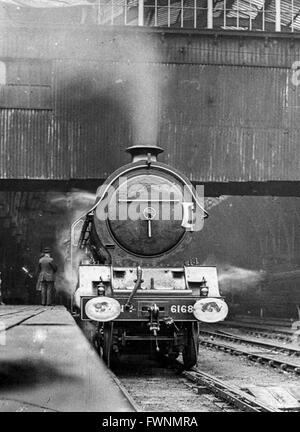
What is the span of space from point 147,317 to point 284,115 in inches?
321

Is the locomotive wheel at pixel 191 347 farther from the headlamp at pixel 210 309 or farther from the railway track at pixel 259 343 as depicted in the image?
the railway track at pixel 259 343

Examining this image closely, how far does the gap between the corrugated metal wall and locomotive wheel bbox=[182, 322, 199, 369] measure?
6.61 meters

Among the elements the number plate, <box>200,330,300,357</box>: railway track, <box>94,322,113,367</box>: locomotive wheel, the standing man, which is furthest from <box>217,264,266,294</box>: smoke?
the number plate

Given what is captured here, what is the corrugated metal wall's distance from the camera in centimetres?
1356

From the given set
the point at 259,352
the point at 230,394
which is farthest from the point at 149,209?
the point at 259,352

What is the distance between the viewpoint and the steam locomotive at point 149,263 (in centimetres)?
707

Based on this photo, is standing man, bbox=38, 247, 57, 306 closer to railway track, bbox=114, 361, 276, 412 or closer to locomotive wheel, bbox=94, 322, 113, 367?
railway track, bbox=114, 361, 276, 412

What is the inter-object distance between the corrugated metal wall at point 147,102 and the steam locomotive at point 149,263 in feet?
18.9

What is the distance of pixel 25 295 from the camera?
21875mm

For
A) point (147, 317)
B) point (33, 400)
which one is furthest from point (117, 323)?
point (33, 400)

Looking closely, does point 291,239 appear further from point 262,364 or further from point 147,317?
point 147,317

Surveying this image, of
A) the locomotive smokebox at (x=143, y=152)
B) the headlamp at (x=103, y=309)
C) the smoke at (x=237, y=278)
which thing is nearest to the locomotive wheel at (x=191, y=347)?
the headlamp at (x=103, y=309)

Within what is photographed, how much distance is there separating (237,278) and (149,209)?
15273 millimetres

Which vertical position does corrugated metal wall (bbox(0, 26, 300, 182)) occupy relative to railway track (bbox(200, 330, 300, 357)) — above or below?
above
